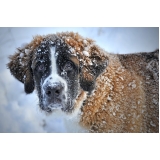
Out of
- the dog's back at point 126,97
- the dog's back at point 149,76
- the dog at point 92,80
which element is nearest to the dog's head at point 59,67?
the dog at point 92,80

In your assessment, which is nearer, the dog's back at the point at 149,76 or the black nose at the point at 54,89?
the black nose at the point at 54,89

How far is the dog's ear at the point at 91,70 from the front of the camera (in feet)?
9.47

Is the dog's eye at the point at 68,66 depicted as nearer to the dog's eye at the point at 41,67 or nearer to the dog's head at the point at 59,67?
the dog's head at the point at 59,67

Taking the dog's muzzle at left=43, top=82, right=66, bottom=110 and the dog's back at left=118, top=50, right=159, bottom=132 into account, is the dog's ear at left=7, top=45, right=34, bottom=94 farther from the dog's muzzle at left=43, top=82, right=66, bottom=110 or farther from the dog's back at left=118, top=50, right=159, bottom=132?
the dog's back at left=118, top=50, right=159, bottom=132

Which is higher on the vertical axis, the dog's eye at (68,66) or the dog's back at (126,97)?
the dog's eye at (68,66)

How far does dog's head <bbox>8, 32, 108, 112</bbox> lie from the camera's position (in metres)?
2.78

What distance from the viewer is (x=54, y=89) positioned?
8.84ft

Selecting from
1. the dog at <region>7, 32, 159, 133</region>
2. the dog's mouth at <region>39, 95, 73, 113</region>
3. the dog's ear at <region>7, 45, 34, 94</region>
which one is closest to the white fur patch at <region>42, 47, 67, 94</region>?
the dog at <region>7, 32, 159, 133</region>

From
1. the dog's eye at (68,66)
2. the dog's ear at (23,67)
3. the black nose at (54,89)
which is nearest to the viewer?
the black nose at (54,89)

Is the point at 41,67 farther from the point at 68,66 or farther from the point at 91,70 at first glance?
the point at 91,70

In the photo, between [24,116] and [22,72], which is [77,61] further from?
[24,116]
